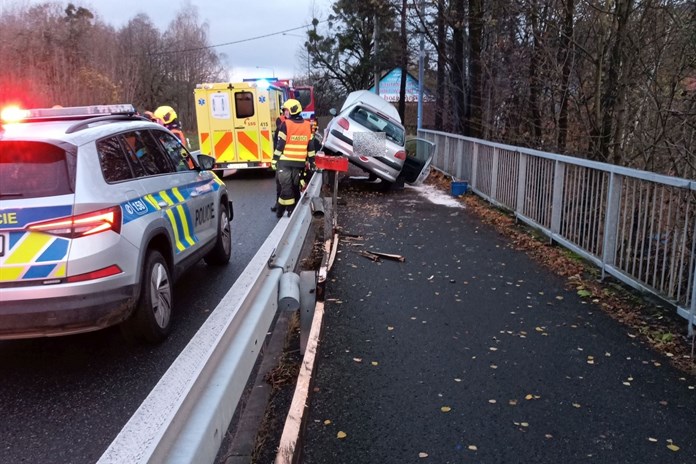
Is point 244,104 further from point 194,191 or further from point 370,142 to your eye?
point 194,191

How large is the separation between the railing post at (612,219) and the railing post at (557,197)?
143 cm

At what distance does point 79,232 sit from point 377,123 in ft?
33.5

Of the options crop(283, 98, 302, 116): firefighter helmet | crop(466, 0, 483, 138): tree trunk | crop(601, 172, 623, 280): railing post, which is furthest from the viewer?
crop(466, 0, 483, 138): tree trunk

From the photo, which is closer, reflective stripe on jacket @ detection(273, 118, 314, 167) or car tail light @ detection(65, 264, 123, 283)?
car tail light @ detection(65, 264, 123, 283)

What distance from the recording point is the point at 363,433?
3.40 meters

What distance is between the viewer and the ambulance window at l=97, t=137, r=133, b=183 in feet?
14.7

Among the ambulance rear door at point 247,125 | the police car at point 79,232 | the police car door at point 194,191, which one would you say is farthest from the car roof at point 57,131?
the ambulance rear door at point 247,125

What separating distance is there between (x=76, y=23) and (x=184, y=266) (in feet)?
119

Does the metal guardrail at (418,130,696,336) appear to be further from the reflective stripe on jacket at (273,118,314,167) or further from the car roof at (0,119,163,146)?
the car roof at (0,119,163,146)

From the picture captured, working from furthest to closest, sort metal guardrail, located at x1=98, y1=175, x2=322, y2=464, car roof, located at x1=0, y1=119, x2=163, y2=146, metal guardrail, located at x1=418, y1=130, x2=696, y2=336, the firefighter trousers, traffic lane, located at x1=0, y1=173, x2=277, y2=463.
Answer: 1. the firefighter trousers
2. metal guardrail, located at x1=418, y1=130, x2=696, y2=336
3. car roof, located at x1=0, y1=119, x2=163, y2=146
4. traffic lane, located at x1=0, y1=173, x2=277, y2=463
5. metal guardrail, located at x1=98, y1=175, x2=322, y2=464

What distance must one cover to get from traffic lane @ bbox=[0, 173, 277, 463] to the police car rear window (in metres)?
1.32

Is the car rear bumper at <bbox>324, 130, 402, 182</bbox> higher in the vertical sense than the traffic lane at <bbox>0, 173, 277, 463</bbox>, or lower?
higher

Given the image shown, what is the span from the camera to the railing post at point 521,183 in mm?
8862

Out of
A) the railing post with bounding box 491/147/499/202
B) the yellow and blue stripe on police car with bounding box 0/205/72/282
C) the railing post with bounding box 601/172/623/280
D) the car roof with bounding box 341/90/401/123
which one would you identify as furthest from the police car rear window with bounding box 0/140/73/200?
the car roof with bounding box 341/90/401/123
